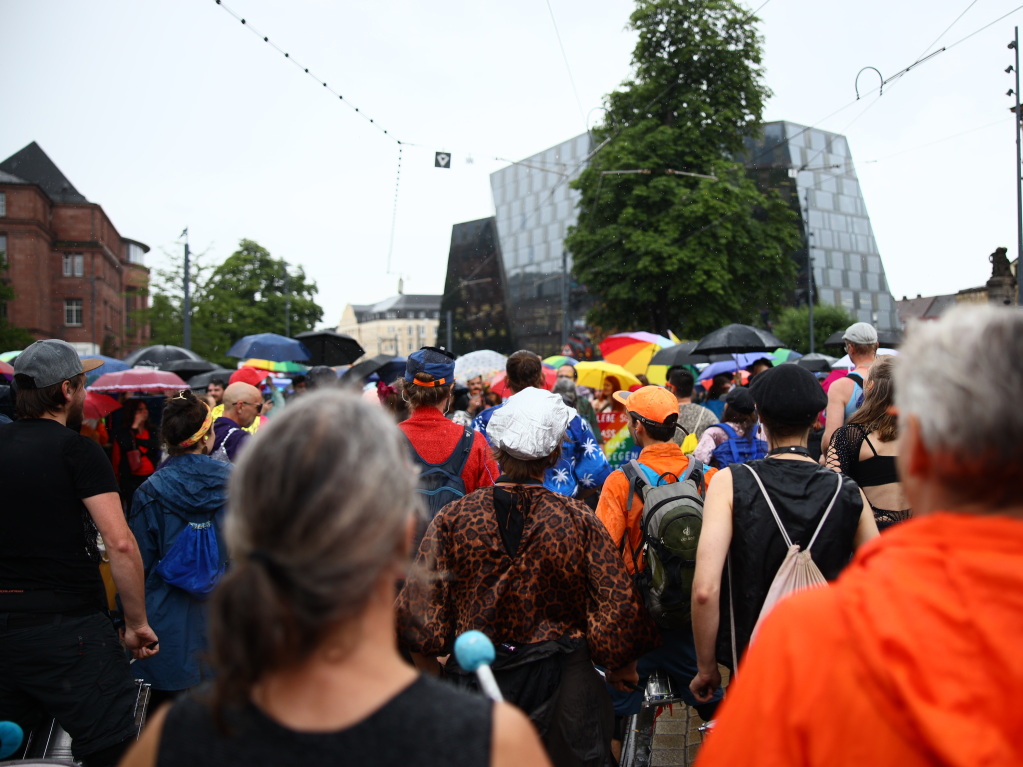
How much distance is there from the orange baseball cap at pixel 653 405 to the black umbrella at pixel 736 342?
657cm

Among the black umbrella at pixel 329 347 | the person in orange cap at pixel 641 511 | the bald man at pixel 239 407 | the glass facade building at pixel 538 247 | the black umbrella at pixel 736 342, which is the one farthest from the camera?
the glass facade building at pixel 538 247

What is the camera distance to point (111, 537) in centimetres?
325

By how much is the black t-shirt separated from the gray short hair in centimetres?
306

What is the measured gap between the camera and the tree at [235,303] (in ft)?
93.0

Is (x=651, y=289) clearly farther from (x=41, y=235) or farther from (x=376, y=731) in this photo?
(x=41, y=235)

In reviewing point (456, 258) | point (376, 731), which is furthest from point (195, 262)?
point (456, 258)

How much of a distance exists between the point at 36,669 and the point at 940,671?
10.5ft

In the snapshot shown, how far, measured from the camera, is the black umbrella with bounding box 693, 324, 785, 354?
1030cm

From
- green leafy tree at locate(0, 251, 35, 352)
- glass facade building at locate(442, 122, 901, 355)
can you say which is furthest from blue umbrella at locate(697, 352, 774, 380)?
glass facade building at locate(442, 122, 901, 355)

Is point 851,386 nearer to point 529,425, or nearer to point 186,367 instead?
point 529,425

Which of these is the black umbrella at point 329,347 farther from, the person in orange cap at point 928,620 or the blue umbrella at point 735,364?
the person in orange cap at point 928,620

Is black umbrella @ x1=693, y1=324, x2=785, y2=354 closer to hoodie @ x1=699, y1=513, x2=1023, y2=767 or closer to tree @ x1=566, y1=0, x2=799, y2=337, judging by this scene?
hoodie @ x1=699, y1=513, x2=1023, y2=767

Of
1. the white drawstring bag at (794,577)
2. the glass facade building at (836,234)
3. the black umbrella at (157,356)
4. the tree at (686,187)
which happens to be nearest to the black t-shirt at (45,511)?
the white drawstring bag at (794,577)

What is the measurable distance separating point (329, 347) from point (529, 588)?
11668 mm
